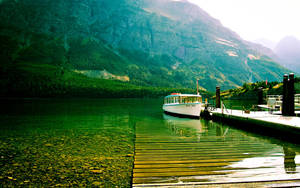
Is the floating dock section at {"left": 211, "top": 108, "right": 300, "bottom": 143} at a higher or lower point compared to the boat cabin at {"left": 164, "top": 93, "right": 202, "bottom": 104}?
lower

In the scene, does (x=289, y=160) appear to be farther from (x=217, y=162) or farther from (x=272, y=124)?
(x=272, y=124)

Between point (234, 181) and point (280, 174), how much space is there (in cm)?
239

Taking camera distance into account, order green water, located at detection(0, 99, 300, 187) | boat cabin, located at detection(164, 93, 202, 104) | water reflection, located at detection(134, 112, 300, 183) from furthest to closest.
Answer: boat cabin, located at detection(164, 93, 202, 104)
green water, located at detection(0, 99, 300, 187)
water reflection, located at detection(134, 112, 300, 183)

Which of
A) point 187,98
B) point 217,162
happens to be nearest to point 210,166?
point 217,162

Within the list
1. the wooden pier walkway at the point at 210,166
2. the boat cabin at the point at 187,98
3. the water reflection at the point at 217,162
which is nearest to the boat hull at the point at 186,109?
the boat cabin at the point at 187,98

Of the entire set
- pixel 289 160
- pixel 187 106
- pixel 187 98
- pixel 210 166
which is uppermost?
pixel 187 98

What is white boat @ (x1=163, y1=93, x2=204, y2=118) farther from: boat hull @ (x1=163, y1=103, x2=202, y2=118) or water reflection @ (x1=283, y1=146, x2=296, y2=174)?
water reflection @ (x1=283, y1=146, x2=296, y2=174)

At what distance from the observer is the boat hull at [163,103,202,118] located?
39881mm

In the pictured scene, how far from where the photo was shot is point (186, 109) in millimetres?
42438

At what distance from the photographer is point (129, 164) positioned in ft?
45.6

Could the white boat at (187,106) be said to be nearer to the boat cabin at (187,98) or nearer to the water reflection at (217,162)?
the boat cabin at (187,98)

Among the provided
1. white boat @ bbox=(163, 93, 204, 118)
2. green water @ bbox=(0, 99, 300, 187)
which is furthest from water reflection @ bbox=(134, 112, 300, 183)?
white boat @ bbox=(163, 93, 204, 118)

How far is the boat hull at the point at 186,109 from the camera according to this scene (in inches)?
1570

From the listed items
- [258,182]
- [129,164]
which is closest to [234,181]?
[258,182]
